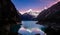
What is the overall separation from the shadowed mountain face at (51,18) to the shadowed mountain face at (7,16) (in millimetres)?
1048

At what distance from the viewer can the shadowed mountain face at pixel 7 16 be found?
26.6 ft

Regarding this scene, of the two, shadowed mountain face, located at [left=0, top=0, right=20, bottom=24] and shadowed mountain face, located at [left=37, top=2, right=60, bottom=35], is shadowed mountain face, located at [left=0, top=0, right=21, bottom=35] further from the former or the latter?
Answer: shadowed mountain face, located at [left=37, top=2, right=60, bottom=35]

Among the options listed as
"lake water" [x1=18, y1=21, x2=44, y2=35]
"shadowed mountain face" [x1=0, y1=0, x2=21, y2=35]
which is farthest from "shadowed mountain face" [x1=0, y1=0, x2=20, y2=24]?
"lake water" [x1=18, y1=21, x2=44, y2=35]

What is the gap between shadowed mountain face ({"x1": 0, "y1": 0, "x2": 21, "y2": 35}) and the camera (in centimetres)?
812

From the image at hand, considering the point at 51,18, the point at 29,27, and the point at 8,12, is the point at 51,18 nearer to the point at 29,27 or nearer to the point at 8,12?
the point at 29,27

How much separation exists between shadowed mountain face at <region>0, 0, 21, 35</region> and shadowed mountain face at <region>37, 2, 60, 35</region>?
1048mm

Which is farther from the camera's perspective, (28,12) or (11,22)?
(11,22)

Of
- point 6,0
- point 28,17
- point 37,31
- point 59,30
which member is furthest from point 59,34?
point 6,0

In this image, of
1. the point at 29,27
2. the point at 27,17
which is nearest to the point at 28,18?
the point at 27,17

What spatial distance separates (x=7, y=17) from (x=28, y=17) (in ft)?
3.11

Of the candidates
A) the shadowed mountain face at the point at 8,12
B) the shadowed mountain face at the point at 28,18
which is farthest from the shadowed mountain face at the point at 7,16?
the shadowed mountain face at the point at 28,18

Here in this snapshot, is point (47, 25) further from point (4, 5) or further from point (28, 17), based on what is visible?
point (4, 5)

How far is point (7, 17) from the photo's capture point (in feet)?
27.3

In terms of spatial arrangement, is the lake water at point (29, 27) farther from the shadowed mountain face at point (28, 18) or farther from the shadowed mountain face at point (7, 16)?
the shadowed mountain face at point (7, 16)
